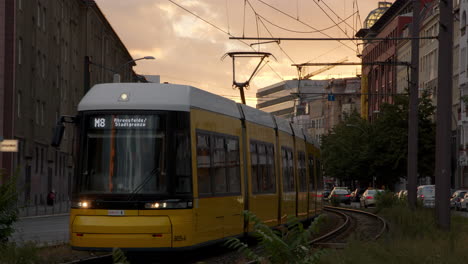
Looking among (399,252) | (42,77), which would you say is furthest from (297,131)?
(42,77)

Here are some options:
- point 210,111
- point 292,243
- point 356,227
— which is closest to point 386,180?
point 356,227

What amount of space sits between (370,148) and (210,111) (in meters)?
63.4

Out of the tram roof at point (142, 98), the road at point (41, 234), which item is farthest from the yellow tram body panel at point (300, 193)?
the tram roof at point (142, 98)

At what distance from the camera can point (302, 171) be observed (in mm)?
31781

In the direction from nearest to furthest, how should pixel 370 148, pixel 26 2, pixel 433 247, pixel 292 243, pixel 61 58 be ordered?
pixel 292 243
pixel 433 247
pixel 26 2
pixel 61 58
pixel 370 148

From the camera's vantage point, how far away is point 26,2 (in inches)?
2447

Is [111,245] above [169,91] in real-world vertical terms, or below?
below

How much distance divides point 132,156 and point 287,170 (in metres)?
11.1

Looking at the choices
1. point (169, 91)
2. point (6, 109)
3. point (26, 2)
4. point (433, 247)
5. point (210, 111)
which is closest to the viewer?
point (433, 247)

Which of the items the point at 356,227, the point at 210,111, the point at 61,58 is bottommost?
the point at 356,227

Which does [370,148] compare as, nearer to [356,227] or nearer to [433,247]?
[356,227]

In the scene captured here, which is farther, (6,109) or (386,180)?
(386,180)

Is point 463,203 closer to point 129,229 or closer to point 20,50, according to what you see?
point 20,50

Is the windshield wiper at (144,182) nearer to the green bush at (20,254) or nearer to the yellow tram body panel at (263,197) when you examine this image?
the green bush at (20,254)
